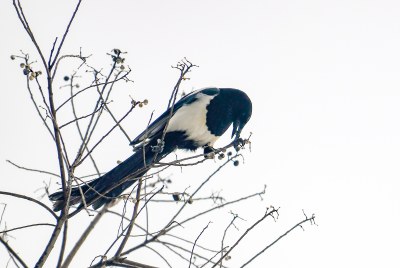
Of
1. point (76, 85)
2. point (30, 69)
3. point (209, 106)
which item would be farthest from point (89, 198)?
point (209, 106)

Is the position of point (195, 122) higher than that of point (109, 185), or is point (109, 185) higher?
point (195, 122)

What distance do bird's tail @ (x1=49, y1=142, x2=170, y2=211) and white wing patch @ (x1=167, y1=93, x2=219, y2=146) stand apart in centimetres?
31

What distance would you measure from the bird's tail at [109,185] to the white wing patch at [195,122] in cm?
31

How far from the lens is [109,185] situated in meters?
3.29

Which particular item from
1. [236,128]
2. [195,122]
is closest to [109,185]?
[195,122]

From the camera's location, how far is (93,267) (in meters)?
2.17

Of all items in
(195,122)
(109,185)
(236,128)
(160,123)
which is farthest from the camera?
(236,128)

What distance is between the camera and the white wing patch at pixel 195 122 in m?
4.48

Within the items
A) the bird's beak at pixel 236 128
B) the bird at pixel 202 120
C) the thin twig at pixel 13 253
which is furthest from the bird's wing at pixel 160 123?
the thin twig at pixel 13 253

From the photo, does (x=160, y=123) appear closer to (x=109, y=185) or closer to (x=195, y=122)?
(x=195, y=122)

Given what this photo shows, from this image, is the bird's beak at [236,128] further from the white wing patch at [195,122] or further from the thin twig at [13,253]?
the thin twig at [13,253]

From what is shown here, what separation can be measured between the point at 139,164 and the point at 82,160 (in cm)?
143

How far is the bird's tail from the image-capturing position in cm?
256

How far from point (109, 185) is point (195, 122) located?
1.40 meters
